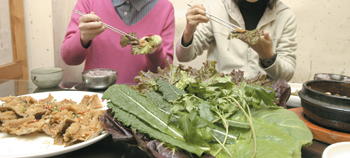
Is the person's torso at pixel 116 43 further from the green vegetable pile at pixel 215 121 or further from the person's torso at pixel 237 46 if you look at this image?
the green vegetable pile at pixel 215 121

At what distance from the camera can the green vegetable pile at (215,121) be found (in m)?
0.70

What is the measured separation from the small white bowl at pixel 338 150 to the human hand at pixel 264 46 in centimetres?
123


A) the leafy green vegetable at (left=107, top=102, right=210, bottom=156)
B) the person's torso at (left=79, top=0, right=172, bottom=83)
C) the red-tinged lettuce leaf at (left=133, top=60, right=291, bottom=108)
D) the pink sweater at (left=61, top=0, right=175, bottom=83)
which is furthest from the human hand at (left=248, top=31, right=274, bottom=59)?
the leafy green vegetable at (left=107, top=102, right=210, bottom=156)

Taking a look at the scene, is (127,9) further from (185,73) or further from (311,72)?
(311,72)

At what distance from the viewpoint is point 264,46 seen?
1874 mm

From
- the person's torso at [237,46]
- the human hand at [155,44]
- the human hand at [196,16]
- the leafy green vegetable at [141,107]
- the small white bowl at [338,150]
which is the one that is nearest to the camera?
the small white bowl at [338,150]

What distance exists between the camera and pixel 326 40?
3.60 meters

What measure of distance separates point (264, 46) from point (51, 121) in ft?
5.63

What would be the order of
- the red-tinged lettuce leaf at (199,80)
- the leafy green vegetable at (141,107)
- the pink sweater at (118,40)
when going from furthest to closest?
the pink sweater at (118,40) → the red-tinged lettuce leaf at (199,80) → the leafy green vegetable at (141,107)

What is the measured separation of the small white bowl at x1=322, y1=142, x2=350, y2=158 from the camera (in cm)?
68

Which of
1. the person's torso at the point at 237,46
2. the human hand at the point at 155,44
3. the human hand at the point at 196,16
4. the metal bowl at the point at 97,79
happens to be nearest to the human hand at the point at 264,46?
the person's torso at the point at 237,46

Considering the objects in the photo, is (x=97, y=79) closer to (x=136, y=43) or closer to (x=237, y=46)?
(x=136, y=43)

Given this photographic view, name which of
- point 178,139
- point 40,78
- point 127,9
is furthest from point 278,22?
point 40,78

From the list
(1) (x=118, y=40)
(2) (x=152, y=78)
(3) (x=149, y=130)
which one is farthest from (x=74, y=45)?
(3) (x=149, y=130)
